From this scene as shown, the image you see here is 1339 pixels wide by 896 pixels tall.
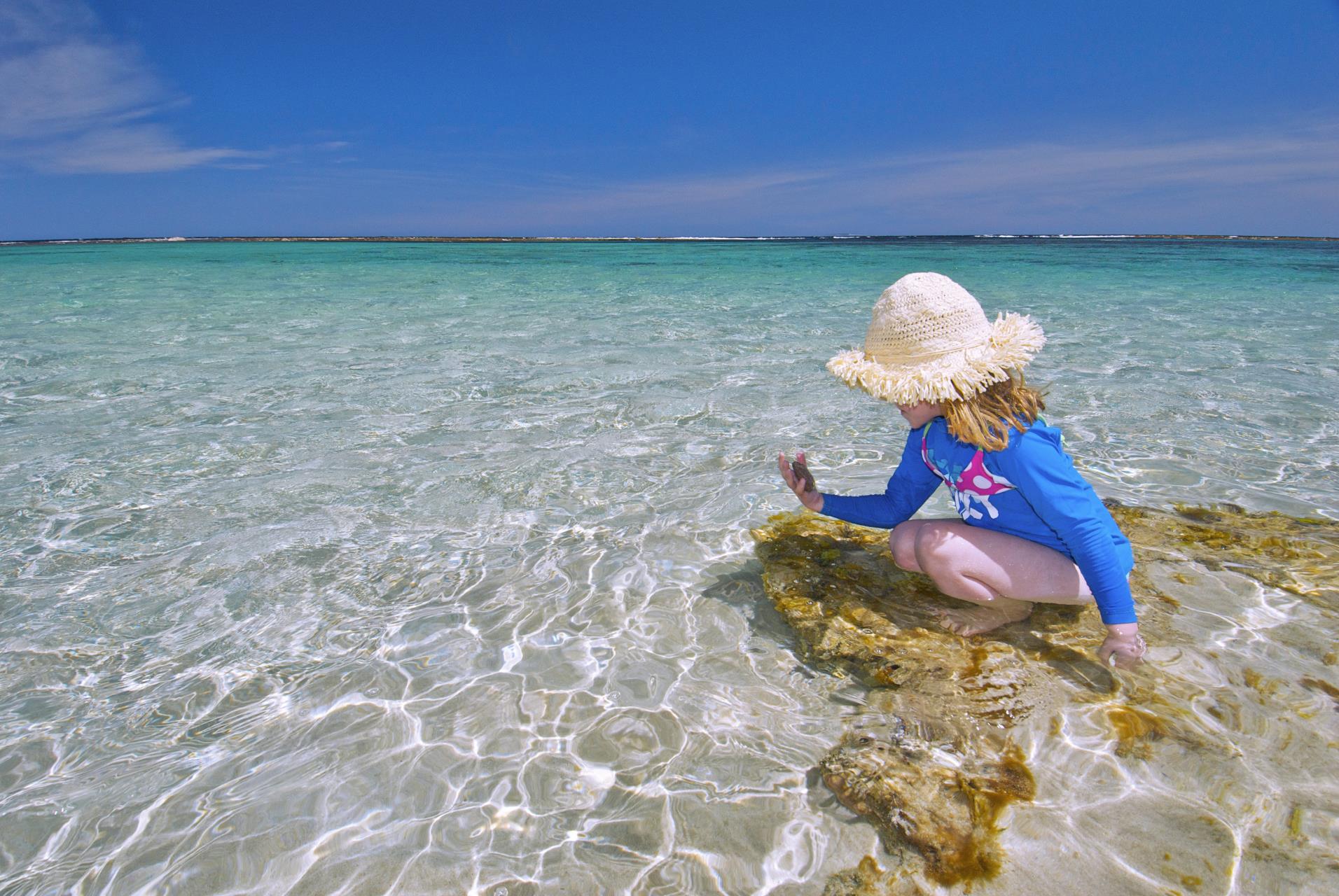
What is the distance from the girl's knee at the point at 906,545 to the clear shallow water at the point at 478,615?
0.57 meters

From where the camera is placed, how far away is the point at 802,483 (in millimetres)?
2947

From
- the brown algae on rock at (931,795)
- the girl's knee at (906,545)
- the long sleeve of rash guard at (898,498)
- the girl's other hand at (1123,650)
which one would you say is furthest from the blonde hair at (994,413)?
the brown algae on rock at (931,795)

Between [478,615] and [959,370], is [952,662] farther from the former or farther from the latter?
[478,615]

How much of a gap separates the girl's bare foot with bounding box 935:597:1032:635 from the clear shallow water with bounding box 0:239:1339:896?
484mm

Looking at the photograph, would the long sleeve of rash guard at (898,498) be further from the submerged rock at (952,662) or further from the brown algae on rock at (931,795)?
the brown algae on rock at (931,795)

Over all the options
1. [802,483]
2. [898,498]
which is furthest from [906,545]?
[802,483]

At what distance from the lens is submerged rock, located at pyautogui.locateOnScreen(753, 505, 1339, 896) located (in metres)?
1.99

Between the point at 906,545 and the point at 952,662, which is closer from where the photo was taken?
the point at 952,662

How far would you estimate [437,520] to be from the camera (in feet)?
13.7

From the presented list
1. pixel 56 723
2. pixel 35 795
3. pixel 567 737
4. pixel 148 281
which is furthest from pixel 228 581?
pixel 148 281

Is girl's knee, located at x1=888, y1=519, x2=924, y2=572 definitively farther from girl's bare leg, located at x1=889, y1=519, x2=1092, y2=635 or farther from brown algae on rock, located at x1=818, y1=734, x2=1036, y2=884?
brown algae on rock, located at x1=818, y1=734, x2=1036, y2=884

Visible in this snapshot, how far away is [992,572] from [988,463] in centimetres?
45

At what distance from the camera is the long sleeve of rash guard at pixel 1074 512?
2.35 meters

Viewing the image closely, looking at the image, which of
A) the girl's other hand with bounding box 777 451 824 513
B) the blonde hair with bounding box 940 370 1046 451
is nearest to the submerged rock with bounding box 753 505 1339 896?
the girl's other hand with bounding box 777 451 824 513
